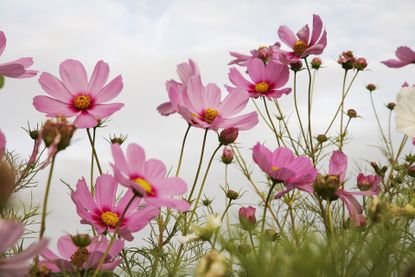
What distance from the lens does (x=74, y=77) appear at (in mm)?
843

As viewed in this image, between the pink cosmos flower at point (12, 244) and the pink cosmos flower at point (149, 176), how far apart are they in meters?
0.13

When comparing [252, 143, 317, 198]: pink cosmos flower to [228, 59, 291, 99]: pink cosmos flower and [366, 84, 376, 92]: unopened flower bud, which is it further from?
[366, 84, 376, 92]: unopened flower bud

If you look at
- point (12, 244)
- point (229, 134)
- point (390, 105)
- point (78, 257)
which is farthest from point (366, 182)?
point (390, 105)

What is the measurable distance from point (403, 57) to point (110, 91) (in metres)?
0.49

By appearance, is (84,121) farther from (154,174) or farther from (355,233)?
(355,233)

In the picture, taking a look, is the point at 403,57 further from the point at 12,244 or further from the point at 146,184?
the point at 12,244

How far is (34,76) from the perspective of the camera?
871 mm

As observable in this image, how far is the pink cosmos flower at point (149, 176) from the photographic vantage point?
0.54 metres

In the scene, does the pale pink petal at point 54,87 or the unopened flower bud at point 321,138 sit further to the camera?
the unopened flower bud at point 321,138

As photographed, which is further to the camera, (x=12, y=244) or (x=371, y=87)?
(x=371, y=87)

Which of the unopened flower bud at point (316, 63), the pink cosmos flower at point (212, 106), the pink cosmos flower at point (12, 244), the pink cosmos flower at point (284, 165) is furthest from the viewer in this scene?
the unopened flower bud at point (316, 63)

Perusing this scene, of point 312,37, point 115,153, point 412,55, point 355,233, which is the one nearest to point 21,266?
point 115,153

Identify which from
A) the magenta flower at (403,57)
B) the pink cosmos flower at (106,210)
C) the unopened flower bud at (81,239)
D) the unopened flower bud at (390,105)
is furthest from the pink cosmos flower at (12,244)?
the unopened flower bud at (390,105)

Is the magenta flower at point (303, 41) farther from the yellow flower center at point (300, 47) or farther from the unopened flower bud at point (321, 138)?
the unopened flower bud at point (321, 138)
